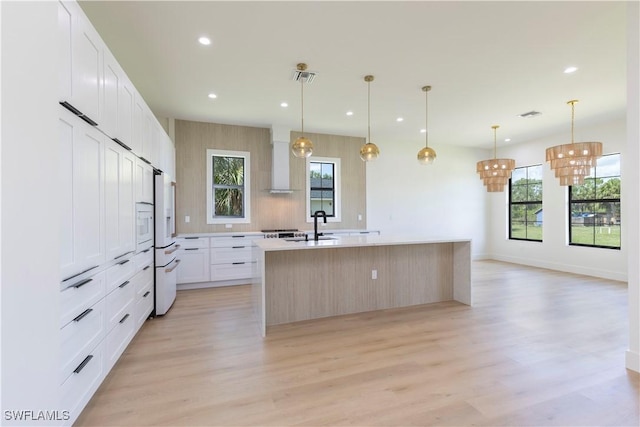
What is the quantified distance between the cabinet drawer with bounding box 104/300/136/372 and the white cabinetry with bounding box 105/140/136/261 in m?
0.55

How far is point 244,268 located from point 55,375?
415cm

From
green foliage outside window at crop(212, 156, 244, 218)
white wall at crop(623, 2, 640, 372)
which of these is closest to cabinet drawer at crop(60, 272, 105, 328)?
green foliage outside window at crop(212, 156, 244, 218)

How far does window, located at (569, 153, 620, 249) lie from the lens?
5598 millimetres

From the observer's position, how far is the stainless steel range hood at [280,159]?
5730 millimetres

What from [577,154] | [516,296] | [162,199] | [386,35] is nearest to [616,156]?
[577,154]

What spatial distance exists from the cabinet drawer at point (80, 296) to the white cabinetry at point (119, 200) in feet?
0.84

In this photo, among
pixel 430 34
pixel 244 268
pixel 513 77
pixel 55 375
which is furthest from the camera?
pixel 244 268

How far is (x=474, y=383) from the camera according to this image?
2.16 meters

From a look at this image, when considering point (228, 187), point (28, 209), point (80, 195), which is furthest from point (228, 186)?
point (28, 209)

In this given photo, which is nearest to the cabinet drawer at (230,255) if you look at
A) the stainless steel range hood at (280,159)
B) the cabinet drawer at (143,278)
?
the stainless steel range hood at (280,159)

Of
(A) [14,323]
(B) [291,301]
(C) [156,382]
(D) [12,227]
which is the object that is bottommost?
(C) [156,382]

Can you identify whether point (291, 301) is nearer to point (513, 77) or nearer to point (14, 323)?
point (14, 323)

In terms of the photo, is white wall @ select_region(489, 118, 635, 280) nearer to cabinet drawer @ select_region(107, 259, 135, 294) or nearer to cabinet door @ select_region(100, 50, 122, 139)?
cabinet door @ select_region(100, 50, 122, 139)

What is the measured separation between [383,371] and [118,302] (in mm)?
2231
